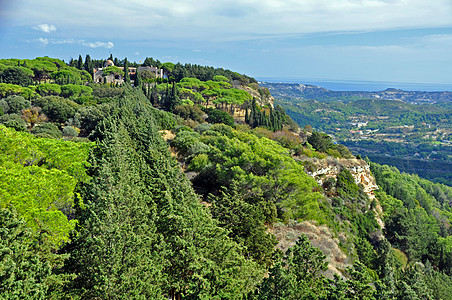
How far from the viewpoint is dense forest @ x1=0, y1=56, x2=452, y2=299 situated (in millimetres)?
12422

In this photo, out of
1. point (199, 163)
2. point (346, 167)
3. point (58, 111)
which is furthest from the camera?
point (58, 111)

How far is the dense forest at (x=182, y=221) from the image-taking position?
1242 cm

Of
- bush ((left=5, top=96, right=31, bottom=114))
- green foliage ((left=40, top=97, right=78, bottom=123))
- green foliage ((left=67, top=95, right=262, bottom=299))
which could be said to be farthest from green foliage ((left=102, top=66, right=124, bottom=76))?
green foliage ((left=67, top=95, right=262, bottom=299))

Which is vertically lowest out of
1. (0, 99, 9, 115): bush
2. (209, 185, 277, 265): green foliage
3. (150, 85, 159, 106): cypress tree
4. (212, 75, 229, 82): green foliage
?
(209, 185, 277, 265): green foliage

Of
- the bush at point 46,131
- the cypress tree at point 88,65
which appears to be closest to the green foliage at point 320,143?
the bush at point 46,131

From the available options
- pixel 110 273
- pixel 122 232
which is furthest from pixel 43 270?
pixel 122 232

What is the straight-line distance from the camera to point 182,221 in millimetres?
15492

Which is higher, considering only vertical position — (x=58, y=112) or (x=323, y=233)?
(x=58, y=112)

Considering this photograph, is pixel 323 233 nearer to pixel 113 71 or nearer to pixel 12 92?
pixel 12 92

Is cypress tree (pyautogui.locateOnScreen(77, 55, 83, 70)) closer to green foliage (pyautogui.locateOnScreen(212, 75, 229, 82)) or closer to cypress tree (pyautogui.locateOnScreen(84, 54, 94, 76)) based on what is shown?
cypress tree (pyautogui.locateOnScreen(84, 54, 94, 76))

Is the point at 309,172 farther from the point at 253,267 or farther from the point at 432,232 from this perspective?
the point at 432,232

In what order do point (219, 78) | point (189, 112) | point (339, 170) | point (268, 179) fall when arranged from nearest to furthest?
point (268, 179), point (339, 170), point (189, 112), point (219, 78)

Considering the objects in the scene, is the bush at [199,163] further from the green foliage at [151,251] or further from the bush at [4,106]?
the bush at [4,106]

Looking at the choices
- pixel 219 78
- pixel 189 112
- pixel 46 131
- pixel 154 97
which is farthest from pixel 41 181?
pixel 219 78
